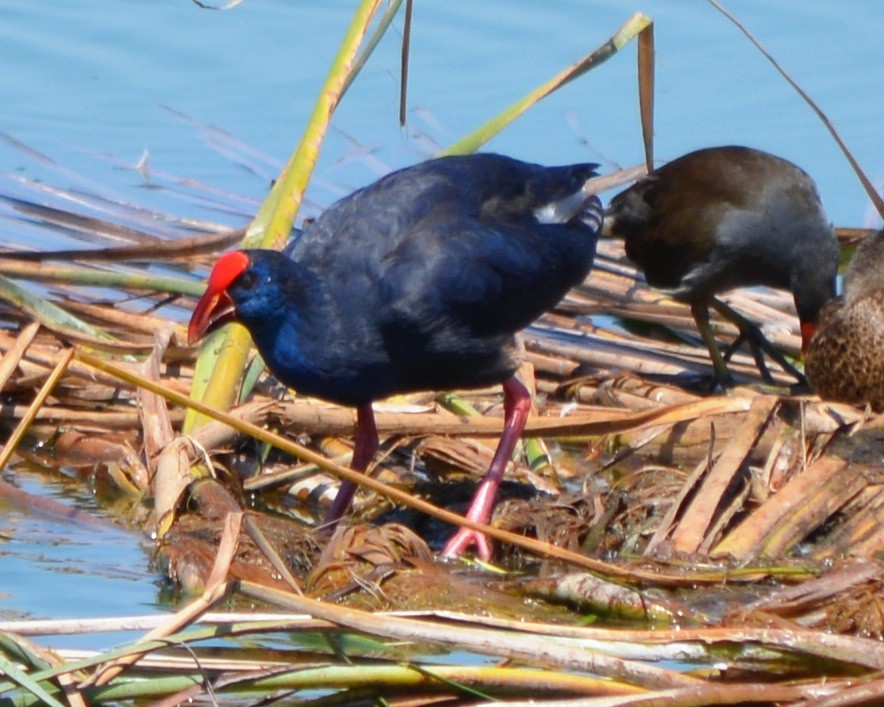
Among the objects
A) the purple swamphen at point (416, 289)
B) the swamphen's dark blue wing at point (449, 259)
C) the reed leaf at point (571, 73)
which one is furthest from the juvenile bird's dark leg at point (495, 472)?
the reed leaf at point (571, 73)

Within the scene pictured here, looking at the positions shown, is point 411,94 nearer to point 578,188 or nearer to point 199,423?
point 578,188

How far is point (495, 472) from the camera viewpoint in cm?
509

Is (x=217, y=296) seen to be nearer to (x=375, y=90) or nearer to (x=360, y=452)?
(x=360, y=452)

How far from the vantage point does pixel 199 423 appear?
5215 millimetres

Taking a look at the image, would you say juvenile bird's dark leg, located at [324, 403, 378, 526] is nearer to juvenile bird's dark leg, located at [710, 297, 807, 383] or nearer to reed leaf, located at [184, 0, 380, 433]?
reed leaf, located at [184, 0, 380, 433]

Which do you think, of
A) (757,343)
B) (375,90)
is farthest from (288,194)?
(375,90)

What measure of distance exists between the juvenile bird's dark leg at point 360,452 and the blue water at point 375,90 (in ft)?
6.79

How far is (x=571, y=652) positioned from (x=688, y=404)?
201 centimetres

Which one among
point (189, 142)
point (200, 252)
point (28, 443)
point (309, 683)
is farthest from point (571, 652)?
point (189, 142)

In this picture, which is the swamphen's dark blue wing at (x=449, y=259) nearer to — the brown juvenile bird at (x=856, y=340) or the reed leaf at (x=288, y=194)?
the reed leaf at (x=288, y=194)

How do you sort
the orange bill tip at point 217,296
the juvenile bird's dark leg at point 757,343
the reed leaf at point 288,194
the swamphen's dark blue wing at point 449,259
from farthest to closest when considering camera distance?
1. the juvenile bird's dark leg at point 757,343
2. the reed leaf at point 288,194
3. the swamphen's dark blue wing at point 449,259
4. the orange bill tip at point 217,296

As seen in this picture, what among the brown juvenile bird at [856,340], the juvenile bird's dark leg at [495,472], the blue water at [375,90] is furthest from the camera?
the blue water at [375,90]

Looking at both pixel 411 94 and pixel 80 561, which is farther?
pixel 411 94

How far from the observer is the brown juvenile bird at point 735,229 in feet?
22.4
